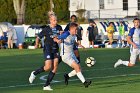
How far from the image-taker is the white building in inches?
2931

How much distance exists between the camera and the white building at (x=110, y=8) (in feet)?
244

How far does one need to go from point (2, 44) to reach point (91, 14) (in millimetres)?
26007

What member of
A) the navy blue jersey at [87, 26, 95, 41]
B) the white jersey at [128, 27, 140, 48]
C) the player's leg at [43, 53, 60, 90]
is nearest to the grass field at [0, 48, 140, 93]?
the player's leg at [43, 53, 60, 90]

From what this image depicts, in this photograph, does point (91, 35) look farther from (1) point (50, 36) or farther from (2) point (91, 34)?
(1) point (50, 36)

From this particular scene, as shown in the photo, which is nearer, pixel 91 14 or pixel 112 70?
pixel 112 70

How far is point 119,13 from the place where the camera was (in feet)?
245

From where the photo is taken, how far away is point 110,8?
75.8 metres

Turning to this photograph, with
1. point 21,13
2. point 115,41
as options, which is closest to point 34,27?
point 115,41

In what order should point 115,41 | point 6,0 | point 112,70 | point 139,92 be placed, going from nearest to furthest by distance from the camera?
point 139,92
point 112,70
point 115,41
point 6,0

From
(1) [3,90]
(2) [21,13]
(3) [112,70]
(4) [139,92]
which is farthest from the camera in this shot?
(2) [21,13]

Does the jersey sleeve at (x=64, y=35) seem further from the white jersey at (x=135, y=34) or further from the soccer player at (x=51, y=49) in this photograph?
the white jersey at (x=135, y=34)

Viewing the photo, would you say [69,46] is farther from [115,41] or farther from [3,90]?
[115,41]

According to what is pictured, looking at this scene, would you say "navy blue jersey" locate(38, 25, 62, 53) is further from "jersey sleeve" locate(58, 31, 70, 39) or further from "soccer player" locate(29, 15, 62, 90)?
"jersey sleeve" locate(58, 31, 70, 39)

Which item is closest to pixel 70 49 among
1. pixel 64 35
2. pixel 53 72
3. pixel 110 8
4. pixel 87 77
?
pixel 64 35
